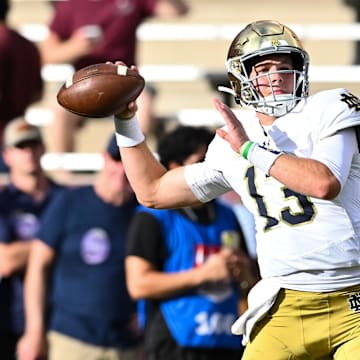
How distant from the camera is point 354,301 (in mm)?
4027

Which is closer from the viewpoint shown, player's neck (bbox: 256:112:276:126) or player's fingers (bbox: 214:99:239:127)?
player's fingers (bbox: 214:99:239:127)

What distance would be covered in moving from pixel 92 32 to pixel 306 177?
4.42 meters

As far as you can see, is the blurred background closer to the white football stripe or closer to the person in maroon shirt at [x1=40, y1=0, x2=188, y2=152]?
the person in maroon shirt at [x1=40, y1=0, x2=188, y2=152]

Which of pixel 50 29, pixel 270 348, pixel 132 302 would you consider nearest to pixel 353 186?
pixel 270 348

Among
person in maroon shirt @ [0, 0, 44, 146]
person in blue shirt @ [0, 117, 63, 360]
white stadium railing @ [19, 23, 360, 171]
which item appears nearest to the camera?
person in blue shirt @ [0, 117, 63, 360]

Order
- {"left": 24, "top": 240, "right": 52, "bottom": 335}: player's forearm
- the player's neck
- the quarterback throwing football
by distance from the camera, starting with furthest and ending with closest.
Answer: {"left": 24, "top": 240, "right": 52, "bottom": 335}: player's forearm → the player's neck → the quarterback throwing football

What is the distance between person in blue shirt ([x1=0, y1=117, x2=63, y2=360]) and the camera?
20.9ft

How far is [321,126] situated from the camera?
3967 millimetres

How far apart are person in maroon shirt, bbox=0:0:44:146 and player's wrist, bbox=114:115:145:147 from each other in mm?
3410

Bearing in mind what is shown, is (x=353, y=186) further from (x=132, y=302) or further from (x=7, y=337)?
(x=7, y=337)

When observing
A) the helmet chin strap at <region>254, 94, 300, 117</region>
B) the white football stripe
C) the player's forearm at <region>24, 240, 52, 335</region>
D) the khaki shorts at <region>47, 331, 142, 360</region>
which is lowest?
the khaki shorts at <region>47, 331, 142, 360</region>

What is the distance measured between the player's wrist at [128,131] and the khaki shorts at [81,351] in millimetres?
1947

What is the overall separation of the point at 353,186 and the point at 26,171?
2.92 m

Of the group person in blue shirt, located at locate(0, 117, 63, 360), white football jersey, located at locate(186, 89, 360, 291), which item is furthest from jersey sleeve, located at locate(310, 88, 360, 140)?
person in blue shirt, located at locate(0, 117, 63, 360)
